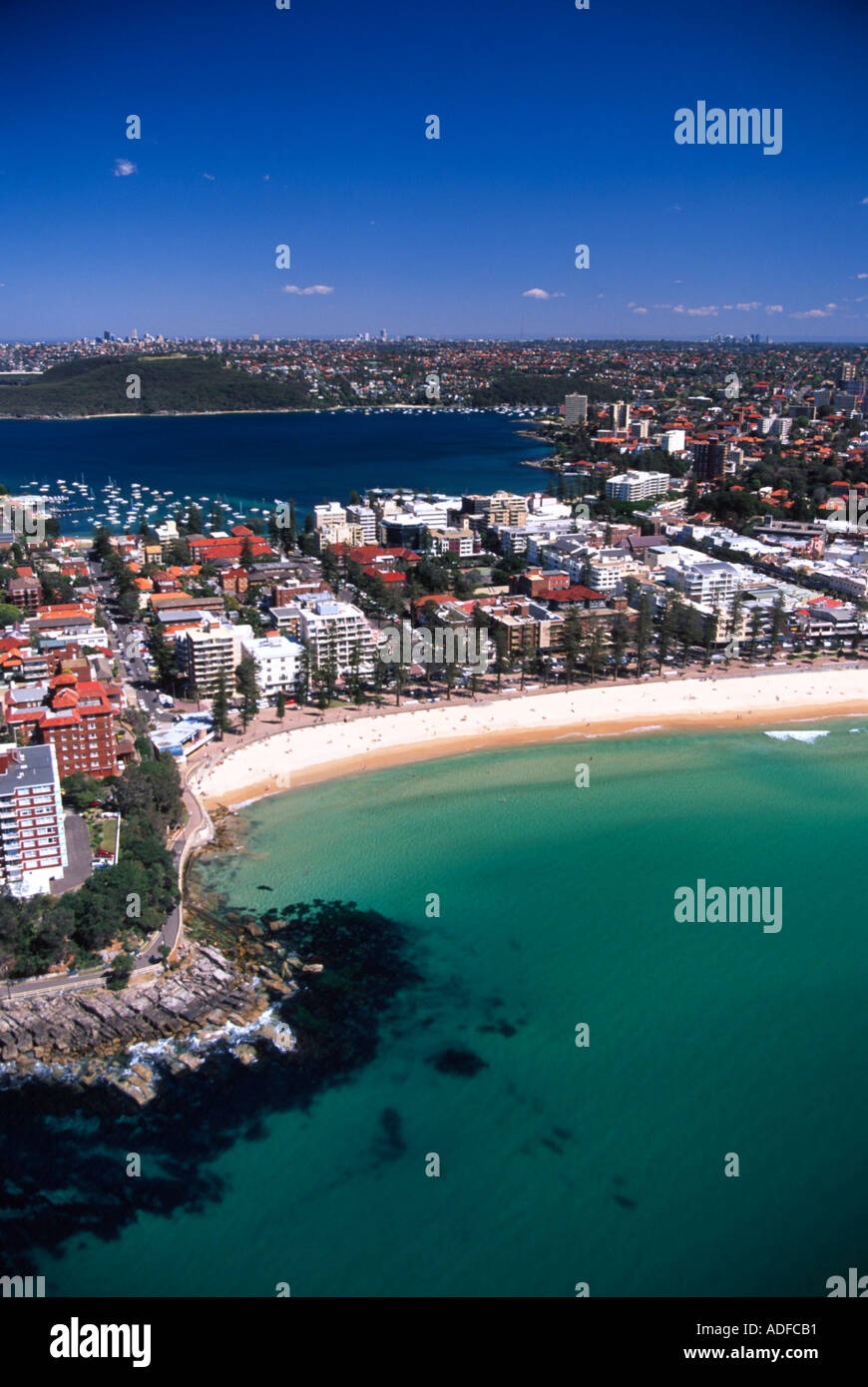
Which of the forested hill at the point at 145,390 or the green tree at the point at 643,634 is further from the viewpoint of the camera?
the forested hill at the point at 145,390

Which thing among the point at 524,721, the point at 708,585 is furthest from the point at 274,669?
the point at 708,585

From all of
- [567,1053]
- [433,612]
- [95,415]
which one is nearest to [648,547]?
[433,612]

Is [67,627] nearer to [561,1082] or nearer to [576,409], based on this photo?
[561,1082]

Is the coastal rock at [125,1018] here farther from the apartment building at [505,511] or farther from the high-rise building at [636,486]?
the high-rise building at [636,486]

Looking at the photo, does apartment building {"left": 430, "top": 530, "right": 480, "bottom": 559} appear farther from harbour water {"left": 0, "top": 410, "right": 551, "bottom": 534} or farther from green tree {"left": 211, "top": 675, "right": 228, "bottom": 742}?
green tree {"left": 211, "top": 675, "right": 228, "bottom": 742}

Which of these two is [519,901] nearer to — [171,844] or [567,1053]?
[567,1053]

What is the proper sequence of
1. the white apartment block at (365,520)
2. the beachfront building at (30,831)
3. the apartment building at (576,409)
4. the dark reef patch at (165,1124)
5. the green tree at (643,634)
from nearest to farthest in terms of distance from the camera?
1. the dark reef patch at (165,1124)
2. the beachfront building at (30,831)
3. the green tree at (643,634)
4. the white apartment block at (365,520)
5. the apartment building at (576,409)

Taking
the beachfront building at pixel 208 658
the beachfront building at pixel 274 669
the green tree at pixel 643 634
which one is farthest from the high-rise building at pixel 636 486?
the beachfront building at pixel 208 658
